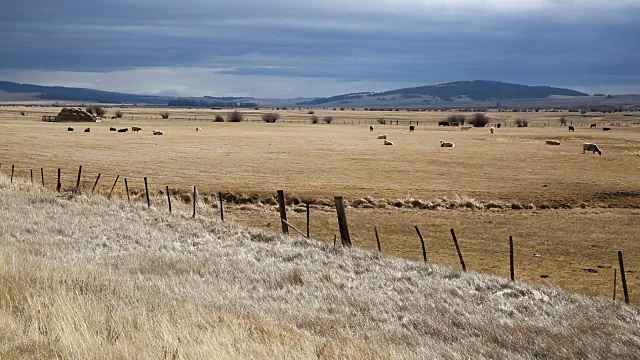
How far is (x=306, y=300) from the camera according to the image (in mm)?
13594

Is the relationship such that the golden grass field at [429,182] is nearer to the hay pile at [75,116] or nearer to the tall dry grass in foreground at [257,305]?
the tall dry grass in foreground at [257,305]

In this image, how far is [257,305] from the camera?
1234 centimetres

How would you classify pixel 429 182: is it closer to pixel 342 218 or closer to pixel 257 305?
pixel 342 218

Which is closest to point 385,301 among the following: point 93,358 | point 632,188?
point 93,358

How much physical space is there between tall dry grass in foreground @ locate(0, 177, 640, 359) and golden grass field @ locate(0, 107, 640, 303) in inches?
264

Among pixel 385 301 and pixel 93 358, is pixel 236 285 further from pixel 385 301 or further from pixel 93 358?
pixel 93 358

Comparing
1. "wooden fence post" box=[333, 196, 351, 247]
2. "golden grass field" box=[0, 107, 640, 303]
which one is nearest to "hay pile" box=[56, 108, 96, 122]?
"golden grass field" box=[0, 107, 640, 303]

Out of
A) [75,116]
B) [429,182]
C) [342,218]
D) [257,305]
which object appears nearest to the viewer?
[257,305]

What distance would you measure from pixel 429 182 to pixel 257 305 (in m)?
37.3

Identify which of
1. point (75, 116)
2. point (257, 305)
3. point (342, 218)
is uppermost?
point (257, 305)

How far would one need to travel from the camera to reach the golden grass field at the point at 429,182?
27578mm

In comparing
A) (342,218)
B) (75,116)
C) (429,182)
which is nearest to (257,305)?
(342,218)

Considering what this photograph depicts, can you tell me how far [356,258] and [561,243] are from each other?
13.3 meters

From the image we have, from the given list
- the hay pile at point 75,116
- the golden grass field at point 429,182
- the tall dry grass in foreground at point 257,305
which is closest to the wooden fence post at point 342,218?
the tall dry grass in foreground at point 257,305
